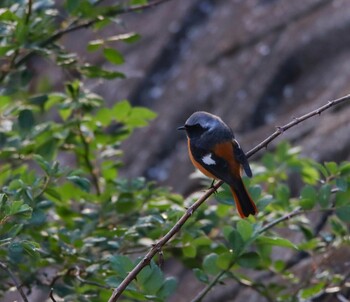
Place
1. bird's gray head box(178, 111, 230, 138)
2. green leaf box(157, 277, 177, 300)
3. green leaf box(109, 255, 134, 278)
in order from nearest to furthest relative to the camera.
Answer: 1. green leaf box(109, 255, 134, 278)
2. green leaf box(157, 277, 177, 300)
3. bird's gray head box(178, 111, 230, 138)

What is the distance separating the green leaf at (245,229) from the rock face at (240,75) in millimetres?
2396

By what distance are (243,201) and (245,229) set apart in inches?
8.1

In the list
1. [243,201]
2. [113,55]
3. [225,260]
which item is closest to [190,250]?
[225,260]

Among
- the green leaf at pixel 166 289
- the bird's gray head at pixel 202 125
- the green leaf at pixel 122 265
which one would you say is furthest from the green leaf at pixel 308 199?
the green leaf at pixel 122 265

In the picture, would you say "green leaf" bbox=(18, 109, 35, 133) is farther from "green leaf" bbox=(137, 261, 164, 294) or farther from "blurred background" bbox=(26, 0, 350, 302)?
"blurred background" bbox=(26, 0, 350, 302)

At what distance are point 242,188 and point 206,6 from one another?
15.3ft

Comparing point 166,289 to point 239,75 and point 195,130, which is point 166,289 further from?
point 239,75

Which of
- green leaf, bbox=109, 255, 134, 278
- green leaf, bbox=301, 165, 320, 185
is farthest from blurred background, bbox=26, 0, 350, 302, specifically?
green leaf, bbox=109, 255, 134, 278

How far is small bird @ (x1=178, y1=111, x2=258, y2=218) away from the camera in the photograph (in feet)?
12.2

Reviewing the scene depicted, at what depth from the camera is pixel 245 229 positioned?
3.52 meters

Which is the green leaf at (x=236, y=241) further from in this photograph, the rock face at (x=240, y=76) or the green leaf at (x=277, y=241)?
the rock face at (x=240, y=76)

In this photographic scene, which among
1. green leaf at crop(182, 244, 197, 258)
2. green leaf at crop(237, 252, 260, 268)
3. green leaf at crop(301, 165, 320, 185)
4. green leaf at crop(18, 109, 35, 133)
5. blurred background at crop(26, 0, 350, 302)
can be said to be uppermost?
green leaf at crop(18, 109, 35, 133)

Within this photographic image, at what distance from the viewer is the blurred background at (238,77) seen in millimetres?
6363

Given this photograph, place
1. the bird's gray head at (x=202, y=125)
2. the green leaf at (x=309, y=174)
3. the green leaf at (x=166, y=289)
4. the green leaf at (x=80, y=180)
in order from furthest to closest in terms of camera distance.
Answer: the green leaf at (x=309, y=174) → the bird's gray head at (x=202, y=125) → the green leaf at (x=80, y=180) → the green leaf at (x=166, y=289)
